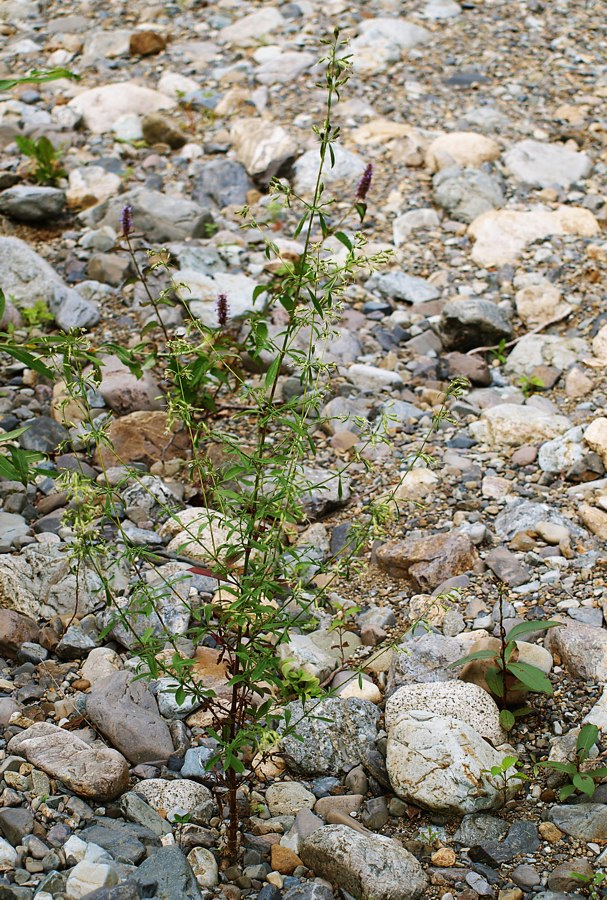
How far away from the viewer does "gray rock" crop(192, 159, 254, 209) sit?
19.7 feet

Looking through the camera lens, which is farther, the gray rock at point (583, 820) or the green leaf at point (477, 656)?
the green leaf at point (477, 656)

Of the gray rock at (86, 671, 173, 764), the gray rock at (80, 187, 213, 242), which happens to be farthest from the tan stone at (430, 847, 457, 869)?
the gray rock at (80, 187, 213, 242)

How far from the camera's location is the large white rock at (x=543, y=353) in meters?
4.71

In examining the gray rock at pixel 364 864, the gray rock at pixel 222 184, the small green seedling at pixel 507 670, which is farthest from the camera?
the gray rock at pixel 222 184

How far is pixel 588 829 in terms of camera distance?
2619 millimetres

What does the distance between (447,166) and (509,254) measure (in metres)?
1.00

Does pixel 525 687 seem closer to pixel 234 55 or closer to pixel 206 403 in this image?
pixel 206 403

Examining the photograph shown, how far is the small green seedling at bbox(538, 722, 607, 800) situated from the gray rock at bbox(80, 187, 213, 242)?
148 inches

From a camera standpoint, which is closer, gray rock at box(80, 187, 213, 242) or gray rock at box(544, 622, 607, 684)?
gray rock at box(544, 622, 607, 684)

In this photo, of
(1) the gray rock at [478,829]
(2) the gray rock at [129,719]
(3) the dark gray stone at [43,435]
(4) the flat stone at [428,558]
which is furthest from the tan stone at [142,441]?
(1) the gray rock at [478,829]

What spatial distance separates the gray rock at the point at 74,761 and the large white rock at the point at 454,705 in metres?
0.84

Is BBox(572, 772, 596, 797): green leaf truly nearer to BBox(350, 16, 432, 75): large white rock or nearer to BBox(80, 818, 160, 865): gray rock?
BBox(80, 818, 160, 865): gray rock

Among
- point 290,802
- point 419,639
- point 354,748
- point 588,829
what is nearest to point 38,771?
point 290,802

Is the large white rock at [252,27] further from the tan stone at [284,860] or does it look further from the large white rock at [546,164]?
the tan stone at [284,860]
